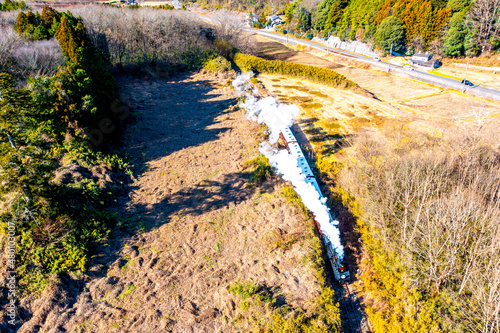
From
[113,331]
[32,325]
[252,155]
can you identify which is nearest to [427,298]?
[113,331]

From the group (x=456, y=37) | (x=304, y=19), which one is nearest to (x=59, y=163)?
(x=456, y=37)

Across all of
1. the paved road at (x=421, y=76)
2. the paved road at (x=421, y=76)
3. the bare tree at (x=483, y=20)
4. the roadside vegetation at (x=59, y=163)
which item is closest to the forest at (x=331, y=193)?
the roadside vegetation at (x=59, y=163)

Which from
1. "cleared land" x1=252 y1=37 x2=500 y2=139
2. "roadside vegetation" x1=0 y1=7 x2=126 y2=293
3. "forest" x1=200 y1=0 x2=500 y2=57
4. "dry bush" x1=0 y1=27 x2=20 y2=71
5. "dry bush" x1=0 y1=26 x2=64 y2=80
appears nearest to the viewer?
"roadside vegetation" x1=0 y1=7 x2=126 y2=293

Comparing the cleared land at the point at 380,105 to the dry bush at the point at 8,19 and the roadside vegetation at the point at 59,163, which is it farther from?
the dry bush at the point at 8,19

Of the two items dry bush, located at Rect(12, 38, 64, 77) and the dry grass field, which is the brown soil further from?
the dry grass field

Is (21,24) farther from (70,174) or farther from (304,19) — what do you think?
(304,19)

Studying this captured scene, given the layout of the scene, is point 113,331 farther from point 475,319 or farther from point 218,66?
point 218,66

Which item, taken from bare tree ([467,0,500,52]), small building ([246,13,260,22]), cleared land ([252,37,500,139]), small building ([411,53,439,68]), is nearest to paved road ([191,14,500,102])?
cleared land ([252,37,500,139])
